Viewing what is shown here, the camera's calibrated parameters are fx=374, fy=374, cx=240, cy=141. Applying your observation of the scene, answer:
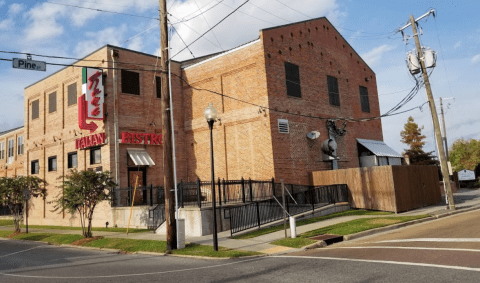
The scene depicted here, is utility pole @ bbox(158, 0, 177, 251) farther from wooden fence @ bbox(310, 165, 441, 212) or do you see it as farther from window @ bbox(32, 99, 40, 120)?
window @ bbox(32, 99, 40, 120)

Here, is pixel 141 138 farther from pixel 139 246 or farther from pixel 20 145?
pixel 20 145

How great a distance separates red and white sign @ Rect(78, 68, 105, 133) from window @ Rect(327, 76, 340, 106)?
54.4ft

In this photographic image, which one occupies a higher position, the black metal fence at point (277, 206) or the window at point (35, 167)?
the window at point (35, 167)

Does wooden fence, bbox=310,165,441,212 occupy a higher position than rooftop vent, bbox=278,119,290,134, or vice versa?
rooftop vent, bbox=278,119,290,134

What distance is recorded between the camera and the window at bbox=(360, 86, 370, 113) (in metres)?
32.9

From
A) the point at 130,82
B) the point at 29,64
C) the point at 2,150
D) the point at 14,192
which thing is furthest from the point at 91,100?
the point at 2,150

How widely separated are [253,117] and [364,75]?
1509 centimetres

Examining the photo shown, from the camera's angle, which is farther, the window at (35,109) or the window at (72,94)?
the window at (35,109)

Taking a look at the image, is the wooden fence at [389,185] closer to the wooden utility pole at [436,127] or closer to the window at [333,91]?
the wooden utility pole at [436,127]

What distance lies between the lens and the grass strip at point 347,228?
13.3 m

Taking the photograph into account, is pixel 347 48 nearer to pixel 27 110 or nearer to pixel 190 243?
pixel 190 243

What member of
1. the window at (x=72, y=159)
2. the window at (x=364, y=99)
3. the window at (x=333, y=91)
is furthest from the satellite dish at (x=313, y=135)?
the window at (x=72, y=159)

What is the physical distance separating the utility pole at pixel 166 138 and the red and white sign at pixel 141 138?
1072 cm

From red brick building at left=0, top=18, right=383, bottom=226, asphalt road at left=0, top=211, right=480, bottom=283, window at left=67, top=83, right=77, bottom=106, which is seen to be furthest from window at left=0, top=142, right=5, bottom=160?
asphalt road at left=0, top=211, right=480, bottom=283
